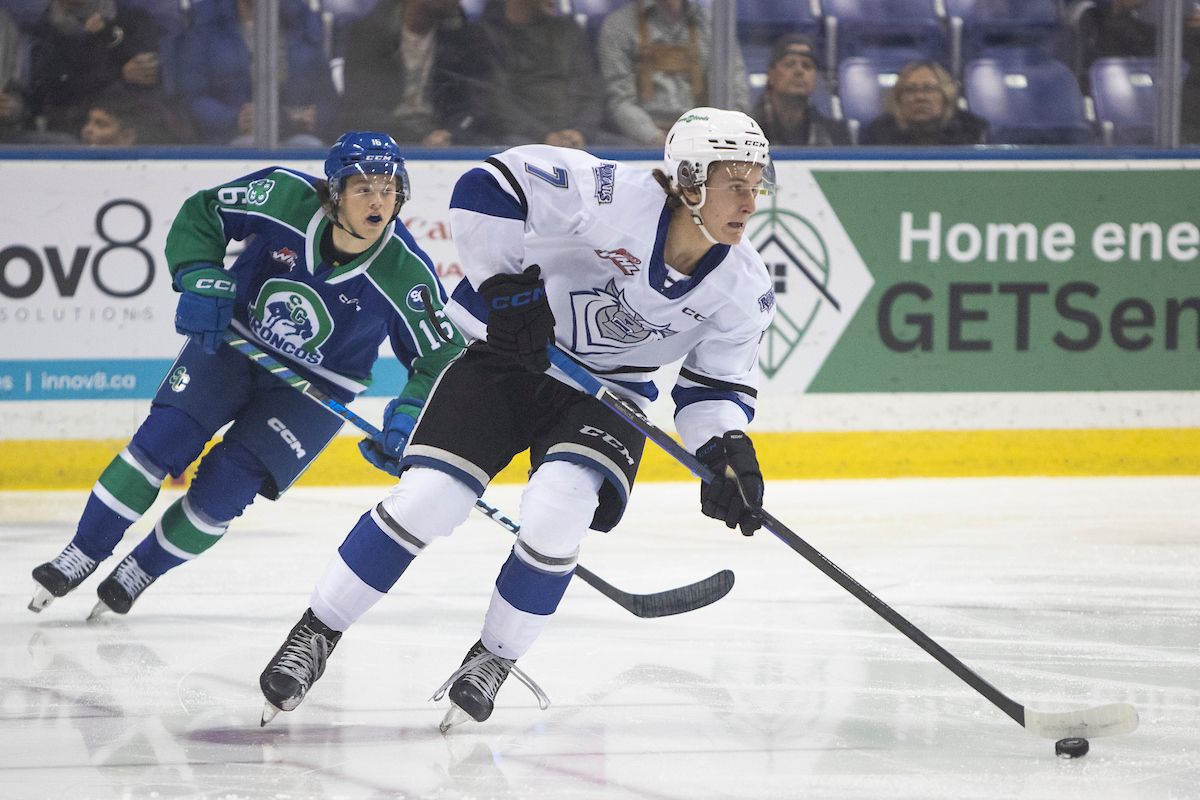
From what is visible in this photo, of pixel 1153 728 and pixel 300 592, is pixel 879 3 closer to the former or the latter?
pixel 300 592

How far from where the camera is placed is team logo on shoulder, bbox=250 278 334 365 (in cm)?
307

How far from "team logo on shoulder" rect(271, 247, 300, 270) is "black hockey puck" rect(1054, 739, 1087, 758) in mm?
1653

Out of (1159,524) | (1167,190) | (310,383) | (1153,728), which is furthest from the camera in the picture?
(1167,190)

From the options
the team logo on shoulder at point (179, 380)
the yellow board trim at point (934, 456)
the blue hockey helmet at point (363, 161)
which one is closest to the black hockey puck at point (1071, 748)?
the blue hockey helmet at point (363, 161)

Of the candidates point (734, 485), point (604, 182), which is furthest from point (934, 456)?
point (604, 182)

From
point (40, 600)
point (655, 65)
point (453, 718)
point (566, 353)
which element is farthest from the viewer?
point (655, 65)

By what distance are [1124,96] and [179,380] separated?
358 cm

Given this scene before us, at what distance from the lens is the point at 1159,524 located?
441 centimetres

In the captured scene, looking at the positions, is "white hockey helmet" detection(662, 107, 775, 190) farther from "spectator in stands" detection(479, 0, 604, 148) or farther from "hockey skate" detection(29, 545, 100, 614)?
"spectator in stands" detection(479, 0, 604, 148)

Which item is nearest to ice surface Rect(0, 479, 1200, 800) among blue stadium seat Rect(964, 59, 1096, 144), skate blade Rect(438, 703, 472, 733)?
skate blade Rect(438, 703, 472, 733)

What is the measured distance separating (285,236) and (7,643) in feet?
3.07

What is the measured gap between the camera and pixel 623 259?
2447mm

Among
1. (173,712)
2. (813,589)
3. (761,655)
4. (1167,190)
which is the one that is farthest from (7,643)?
(1167,190)

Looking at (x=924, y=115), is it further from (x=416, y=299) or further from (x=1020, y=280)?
(x=416, y=299)
